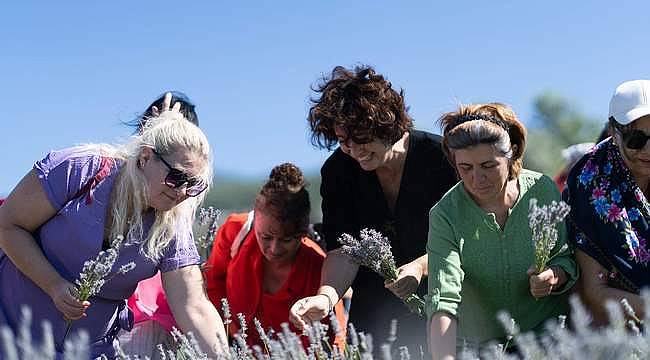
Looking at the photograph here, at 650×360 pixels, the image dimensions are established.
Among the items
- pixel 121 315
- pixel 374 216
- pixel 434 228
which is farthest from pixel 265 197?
pixel 434 228

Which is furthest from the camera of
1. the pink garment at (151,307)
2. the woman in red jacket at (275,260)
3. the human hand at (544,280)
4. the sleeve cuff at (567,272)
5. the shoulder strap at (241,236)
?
the shoulder strap at (241,236)

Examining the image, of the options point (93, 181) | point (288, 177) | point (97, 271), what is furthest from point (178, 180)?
point (288, 177)

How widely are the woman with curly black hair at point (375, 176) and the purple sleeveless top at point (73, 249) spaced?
844 mm

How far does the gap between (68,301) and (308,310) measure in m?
Answer: 1.00

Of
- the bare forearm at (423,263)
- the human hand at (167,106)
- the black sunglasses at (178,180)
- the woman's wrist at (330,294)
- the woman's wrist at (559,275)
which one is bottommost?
the woman's wrist at (330,294)

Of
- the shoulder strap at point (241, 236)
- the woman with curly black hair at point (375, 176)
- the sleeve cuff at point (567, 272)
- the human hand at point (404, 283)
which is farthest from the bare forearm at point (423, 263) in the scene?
the shoulder strap at point (241, 236)

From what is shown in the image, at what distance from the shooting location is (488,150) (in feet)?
12.5

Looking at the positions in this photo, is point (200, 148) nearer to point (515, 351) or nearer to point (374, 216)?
point (374, 216)

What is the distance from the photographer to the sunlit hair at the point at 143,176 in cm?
388

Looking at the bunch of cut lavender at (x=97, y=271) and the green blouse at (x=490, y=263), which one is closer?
the bunch of cut lavender at (x=97, y=271)

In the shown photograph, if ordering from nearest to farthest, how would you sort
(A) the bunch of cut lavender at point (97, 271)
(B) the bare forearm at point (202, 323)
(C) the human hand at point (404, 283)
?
1. (A) the bunch of cut lavender at point (97, 271)
2. (C) the human hand at point (404, 283)
3. (B) the bare forearm at point (202, 323)

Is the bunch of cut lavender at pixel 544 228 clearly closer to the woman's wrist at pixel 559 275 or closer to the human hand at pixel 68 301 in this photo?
the woman's wrist at pixel 559 275

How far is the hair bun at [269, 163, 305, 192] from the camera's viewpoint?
531 cm

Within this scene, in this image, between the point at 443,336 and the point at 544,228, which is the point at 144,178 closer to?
the point at 443,336
